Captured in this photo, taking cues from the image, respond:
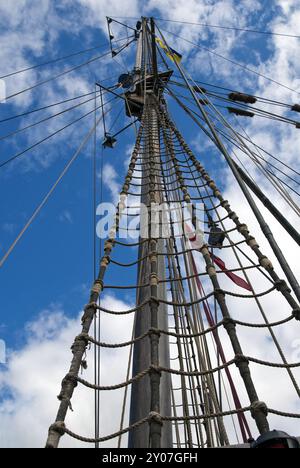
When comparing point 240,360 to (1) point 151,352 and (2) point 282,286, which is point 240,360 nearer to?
(1) point 151,352

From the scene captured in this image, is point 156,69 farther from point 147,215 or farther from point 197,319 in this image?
point 197,319

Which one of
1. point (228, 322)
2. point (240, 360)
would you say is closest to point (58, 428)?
point (240, 360)

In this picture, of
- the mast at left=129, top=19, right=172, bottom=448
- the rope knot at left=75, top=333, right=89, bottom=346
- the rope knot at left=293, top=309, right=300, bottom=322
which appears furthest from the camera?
the rope knot at left=293, top=309, right=300, bottom=322

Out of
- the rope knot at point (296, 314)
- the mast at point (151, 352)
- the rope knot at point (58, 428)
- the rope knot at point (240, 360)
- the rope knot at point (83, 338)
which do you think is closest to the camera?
the rope knot at point (58, 428)

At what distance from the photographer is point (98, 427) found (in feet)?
10.9

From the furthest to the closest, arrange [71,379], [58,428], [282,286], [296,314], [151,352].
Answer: [282,286], [296,314], [151,352], [71,379], [58,428]

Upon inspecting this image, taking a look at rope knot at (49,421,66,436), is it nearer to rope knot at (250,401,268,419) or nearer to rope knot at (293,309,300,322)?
rope knot at (250,401,268,419)

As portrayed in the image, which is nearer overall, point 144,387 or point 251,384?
point 251,384

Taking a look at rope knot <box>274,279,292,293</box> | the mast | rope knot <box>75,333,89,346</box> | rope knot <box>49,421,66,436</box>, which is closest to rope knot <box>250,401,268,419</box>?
the mast

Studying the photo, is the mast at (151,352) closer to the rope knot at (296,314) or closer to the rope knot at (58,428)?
the rope knot at (58,428)

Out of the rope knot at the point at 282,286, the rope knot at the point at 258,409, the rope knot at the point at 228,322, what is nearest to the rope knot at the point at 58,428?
the rope knot at the point at 258,409

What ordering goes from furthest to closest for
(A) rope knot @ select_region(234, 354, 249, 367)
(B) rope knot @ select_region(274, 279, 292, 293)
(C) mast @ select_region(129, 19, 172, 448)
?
(B) rope knot @ select_region(274, 279, 292, 293), (A) rope knot @ select_region(234, 354, 249, 367), (C) mast @ select_region(129, 19, 172, 448)
